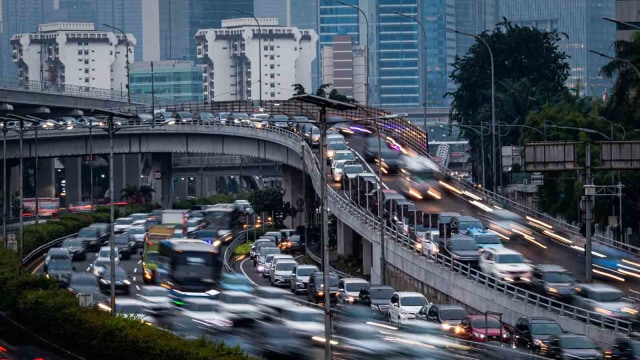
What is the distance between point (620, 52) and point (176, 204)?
71992 millimetres

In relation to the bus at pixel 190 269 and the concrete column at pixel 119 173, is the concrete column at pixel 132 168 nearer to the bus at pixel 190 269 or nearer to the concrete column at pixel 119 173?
the concrete column at pixel 119 173

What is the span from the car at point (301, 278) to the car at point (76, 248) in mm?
21795

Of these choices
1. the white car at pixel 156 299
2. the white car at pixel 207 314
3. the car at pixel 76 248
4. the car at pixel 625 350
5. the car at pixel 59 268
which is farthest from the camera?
the car at pixel 76 248

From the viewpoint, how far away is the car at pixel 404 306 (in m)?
56.0

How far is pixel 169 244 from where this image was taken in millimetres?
63844

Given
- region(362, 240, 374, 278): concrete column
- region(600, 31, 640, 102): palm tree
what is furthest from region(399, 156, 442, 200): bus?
region(600, 31, 640, 102): palm tree

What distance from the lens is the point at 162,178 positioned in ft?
480

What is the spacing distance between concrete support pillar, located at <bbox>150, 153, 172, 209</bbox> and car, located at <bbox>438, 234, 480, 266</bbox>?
80.5 m

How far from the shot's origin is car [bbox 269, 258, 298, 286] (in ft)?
247

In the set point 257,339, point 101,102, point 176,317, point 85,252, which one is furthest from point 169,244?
point 101,102

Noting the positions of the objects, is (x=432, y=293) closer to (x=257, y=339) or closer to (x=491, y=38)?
(x=257, y=339)

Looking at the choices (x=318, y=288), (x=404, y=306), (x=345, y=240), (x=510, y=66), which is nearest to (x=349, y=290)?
(x=318, y=288)

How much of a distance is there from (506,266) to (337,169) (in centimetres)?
3680

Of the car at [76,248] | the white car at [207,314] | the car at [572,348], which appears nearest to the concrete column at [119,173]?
the car at [76,248]
